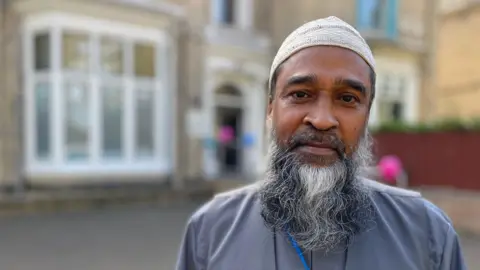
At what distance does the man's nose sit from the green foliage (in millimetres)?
8024

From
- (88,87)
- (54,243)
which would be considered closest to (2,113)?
(88,87)

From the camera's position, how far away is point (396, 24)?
1722 centimetres

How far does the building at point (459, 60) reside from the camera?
22.7 m

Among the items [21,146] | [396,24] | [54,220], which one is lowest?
[54,220]

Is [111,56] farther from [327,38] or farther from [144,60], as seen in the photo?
[327,38]

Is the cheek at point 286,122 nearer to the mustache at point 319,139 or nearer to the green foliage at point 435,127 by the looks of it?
the mustache at point 319,139

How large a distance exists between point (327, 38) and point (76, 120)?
10183 mm

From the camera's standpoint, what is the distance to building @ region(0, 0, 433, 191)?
10.4 meters

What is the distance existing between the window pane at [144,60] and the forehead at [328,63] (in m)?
10.9

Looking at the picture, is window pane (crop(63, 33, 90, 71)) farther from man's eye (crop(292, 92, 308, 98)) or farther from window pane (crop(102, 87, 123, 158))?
man's eye (crop(292, 92, 308, 98))

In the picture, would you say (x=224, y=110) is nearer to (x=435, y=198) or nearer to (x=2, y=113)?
(x=2, y=113)

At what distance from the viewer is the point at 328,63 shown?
160cm

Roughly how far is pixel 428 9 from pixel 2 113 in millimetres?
15703

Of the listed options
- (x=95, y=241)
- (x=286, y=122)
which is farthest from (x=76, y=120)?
(x=286, y=122)
